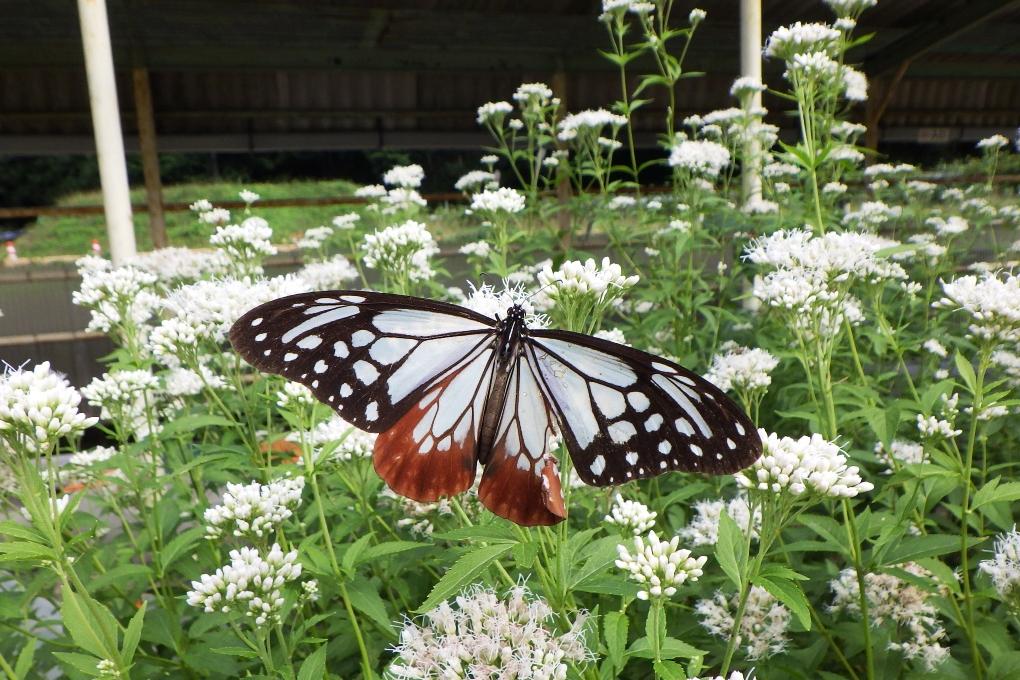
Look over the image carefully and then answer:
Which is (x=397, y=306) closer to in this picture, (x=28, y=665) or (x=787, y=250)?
(x=28, y=665)

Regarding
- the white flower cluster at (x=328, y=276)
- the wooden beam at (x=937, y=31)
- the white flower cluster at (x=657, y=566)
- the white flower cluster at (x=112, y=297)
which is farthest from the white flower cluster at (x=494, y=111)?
the wooden beam at (x=937, y=31)

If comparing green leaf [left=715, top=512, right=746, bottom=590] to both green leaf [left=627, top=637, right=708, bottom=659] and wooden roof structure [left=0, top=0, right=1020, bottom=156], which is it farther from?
wooden roof structure [left=0, top=0, right=1020, bottom=156]

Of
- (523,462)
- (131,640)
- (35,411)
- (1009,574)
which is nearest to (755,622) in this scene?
(1009,574)

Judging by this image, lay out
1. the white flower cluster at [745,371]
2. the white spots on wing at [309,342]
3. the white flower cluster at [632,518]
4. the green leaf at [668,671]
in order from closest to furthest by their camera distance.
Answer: the green leaf at [668,671]
the white spots on wing at [309,342]
the white flower cluster at [632,518]
the white flower cluster at [745,371]

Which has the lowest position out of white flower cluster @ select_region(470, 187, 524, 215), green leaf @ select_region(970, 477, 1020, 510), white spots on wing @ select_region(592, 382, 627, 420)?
green leaf @ select_region(970, 477, 1020, 510)

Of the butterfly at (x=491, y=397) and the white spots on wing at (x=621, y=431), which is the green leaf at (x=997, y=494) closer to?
the butterfly at (x=491, y=397)


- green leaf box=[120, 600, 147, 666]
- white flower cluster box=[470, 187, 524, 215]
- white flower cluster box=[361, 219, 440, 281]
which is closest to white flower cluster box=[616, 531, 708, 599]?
green leaf box=[120, 600, 147, 666]

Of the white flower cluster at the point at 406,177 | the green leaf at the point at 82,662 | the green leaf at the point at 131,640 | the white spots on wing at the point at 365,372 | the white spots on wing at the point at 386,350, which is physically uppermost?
the white flower cluster at the point at 406,177

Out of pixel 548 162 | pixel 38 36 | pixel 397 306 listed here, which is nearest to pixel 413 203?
pixel 548 162

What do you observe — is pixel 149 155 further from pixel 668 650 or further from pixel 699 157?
pixel 668 650
